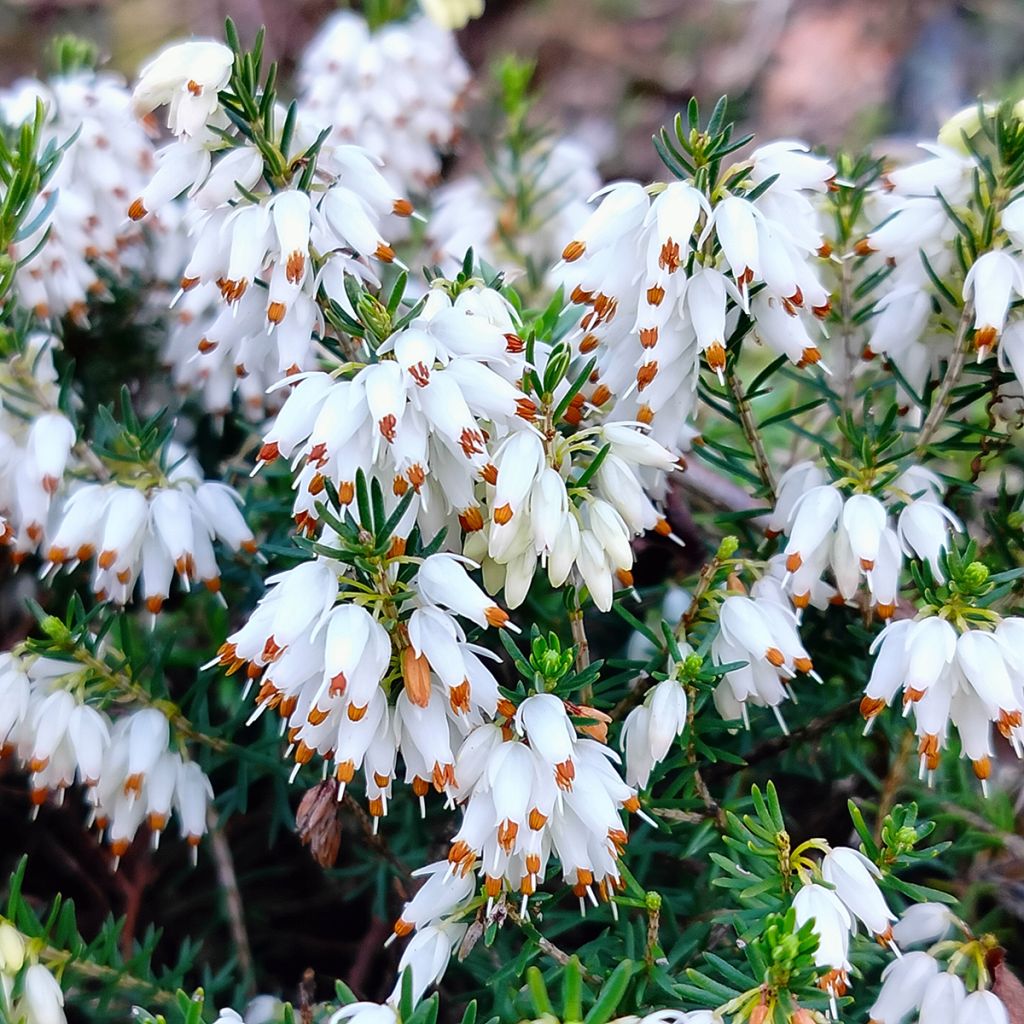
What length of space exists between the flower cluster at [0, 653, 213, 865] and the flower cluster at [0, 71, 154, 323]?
1.11 metres

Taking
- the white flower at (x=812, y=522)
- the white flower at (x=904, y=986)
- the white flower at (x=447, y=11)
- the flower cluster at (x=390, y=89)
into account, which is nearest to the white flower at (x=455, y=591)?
the white flower at (x=812, y=522)

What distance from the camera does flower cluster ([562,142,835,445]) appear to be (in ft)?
6.25

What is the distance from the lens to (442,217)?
13.0 feet

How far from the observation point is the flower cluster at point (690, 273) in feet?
6.25

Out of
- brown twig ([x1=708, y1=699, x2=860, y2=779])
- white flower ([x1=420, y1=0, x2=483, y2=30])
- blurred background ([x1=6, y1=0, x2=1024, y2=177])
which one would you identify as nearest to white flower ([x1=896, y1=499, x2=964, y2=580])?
brown twig ([x1=708, y1=699, x2=860, y2=779])

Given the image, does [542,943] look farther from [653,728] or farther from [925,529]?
[925,529]

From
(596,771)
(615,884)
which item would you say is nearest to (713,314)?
(596,771)

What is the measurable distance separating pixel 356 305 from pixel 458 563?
452mm

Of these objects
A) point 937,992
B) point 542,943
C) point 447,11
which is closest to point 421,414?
point 542,943

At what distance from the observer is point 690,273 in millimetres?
2027

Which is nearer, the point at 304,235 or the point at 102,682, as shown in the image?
the point at 304,235

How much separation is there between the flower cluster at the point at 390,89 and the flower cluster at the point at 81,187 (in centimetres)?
81

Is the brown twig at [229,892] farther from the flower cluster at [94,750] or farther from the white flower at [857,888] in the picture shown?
the white flower at [857,888]

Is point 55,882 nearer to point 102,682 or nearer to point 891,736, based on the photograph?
point 102,682
